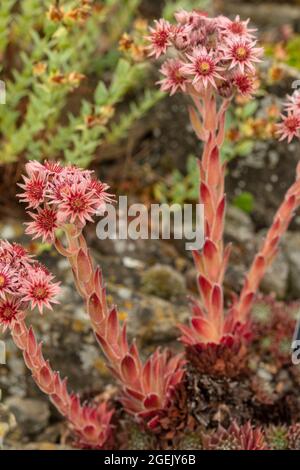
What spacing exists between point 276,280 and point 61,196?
1716mm

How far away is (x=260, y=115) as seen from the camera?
3543 mm

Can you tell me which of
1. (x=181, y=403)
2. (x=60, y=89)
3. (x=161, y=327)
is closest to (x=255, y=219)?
(x=161, y=327)

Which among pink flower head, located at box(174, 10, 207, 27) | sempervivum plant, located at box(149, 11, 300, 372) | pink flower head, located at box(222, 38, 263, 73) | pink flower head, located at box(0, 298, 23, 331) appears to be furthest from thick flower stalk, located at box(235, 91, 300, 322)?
pink flower head, located at box(0, 298, 23, 331)

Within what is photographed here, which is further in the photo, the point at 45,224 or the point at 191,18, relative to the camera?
the point at 191,18

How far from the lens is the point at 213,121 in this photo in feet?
7.32

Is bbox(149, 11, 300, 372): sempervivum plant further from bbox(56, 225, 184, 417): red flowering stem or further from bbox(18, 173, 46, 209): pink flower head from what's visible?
bbox(18, 173, 46, 209): pink flower head

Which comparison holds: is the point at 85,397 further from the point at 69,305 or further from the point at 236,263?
Result: the point at 236,263

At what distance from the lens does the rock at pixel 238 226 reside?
3463 mm

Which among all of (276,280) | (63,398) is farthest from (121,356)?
(276,280)

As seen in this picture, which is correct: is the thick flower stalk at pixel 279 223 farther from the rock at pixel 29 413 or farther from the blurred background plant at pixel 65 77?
the rock at pixel 29 413

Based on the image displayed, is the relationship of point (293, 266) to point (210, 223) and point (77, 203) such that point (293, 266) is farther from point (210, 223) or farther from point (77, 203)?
point (77, 203)

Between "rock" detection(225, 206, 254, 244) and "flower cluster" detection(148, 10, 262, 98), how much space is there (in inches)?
53.1

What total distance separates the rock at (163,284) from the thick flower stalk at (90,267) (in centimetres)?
54

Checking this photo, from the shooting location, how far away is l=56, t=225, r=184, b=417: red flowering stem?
2.02 m
